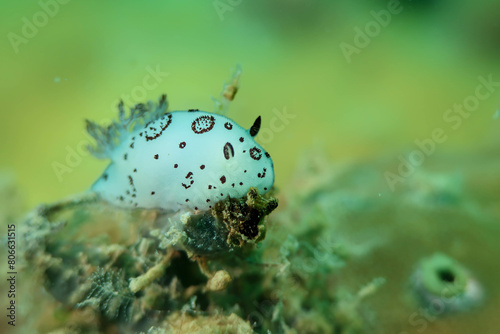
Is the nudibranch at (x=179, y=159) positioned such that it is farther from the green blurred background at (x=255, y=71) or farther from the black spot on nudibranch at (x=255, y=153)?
the green blurred background at (x=255, y=71)

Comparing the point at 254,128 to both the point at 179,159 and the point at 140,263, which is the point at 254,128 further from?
the point at 140,263

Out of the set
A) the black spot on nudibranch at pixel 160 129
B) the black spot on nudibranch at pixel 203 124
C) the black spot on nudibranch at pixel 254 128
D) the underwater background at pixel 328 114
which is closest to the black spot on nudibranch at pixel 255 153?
the black spot on nudibranch at pixel 254 128

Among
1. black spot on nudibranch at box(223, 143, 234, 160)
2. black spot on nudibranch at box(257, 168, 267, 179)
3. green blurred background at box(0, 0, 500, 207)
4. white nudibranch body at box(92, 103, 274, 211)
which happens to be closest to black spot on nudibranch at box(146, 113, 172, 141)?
white nudibranch body at box(92, 103, 274, 211)

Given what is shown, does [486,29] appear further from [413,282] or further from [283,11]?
[413,282]

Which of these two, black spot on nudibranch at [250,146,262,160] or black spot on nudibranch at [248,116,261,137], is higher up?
black spot on nudibranch at [248,116,261,137]

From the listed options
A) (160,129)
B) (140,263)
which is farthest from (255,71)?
(140,263)

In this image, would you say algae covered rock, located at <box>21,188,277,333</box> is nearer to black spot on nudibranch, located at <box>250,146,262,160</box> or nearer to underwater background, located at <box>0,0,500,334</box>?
black spot on nudibranch, located at <box>250,146,262,160</box>

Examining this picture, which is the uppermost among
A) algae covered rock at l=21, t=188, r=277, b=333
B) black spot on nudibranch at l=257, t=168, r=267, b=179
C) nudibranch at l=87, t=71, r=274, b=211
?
black spot on nudibranch at l=257, t=168, r=267, b=179
